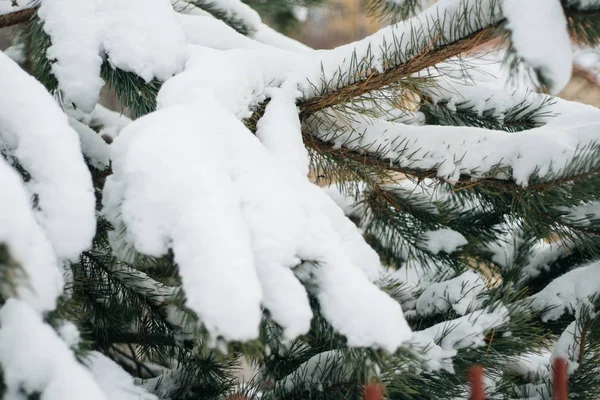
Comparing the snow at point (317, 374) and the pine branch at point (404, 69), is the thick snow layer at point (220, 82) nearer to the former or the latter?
the pine branch at point (404, 69)

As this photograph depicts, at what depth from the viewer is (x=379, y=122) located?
1.04m

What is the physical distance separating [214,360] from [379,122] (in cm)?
62

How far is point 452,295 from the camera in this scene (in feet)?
3.52

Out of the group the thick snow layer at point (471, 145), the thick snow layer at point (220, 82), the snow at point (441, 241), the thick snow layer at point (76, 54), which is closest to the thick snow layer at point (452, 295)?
the snow at point (441, 241)

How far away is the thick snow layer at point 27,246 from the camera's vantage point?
494 mm

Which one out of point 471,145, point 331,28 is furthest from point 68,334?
point 331,28

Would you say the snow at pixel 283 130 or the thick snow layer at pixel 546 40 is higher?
the thick snow layer at pixel 546 40

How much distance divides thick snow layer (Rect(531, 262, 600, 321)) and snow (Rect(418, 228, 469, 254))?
0.24 m

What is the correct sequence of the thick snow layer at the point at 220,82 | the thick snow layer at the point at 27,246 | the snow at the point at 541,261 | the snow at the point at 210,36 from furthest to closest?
1. the snow at the point at 541,261
2. the snow at the point at 210,36
3. the thick snow layer at the point at 220,82
4. the thick snow layer at the point at 27,246

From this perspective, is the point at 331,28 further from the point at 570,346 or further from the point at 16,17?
the point at 570,346

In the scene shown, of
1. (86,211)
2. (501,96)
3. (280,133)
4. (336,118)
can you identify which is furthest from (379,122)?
(86,211)

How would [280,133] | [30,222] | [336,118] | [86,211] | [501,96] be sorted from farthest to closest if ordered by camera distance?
[501,96] < [336,118] < [280,133] < [86,211] < [30,222]

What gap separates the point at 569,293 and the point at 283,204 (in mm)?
917

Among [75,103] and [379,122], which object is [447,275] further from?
[75,103]
